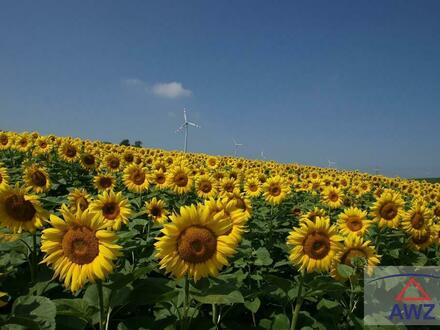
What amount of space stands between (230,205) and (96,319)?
242 cm

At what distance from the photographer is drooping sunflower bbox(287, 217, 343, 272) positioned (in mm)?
A: 4887

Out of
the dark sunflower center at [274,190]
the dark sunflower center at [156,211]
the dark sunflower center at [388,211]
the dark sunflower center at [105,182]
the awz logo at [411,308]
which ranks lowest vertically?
the awz logo at [411,308]

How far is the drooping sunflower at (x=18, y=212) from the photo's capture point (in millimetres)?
4773

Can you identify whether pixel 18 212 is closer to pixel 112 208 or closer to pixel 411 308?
pixel 112 208

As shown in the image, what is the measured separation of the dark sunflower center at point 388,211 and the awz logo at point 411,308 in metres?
2.93

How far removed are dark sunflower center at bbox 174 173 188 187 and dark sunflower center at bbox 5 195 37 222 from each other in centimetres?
607

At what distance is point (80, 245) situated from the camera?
3.62 meters

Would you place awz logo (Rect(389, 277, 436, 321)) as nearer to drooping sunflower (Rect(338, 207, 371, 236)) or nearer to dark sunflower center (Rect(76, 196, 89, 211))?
drooping sunflower (Rect(338, 207, 371, 236))

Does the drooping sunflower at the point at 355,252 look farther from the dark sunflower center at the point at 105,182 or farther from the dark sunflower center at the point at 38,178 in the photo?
the dark sunflower center at the point at 105,182

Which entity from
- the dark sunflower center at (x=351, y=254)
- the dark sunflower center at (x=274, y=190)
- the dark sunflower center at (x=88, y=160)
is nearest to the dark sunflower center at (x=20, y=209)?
the dark sunflower center at (x=351, y=254)

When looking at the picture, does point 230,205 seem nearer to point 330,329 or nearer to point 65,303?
point 330,329

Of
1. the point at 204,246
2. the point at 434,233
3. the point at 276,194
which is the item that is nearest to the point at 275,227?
the point at 276,194

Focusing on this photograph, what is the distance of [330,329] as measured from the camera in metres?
4.74

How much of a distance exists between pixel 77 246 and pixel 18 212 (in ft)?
5.55
